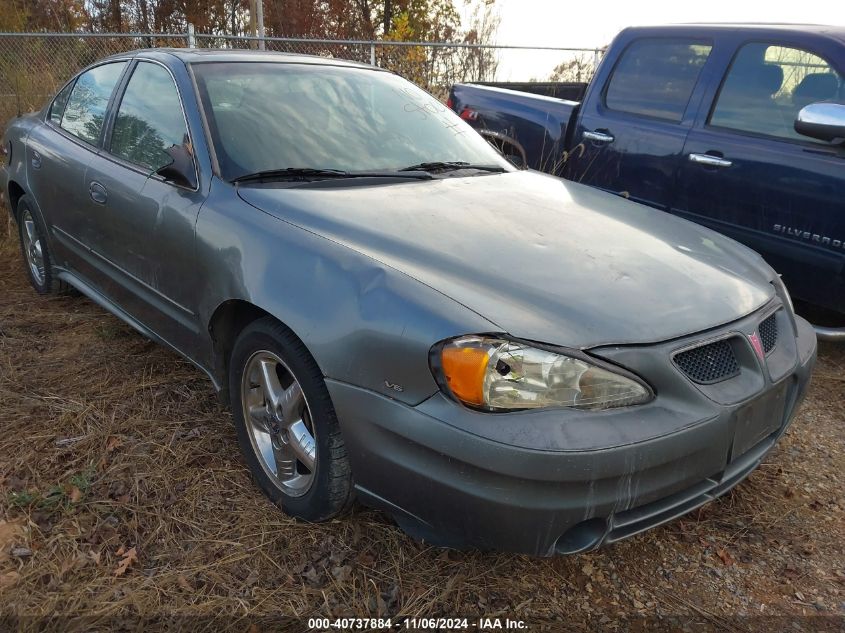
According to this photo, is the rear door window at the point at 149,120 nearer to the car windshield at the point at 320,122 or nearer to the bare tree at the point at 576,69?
the car windshield at the point at 320,122

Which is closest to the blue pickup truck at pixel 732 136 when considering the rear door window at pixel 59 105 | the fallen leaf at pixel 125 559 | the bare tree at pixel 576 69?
the rear door window at pixel 59 105

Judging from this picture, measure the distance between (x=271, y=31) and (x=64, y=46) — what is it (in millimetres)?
14306

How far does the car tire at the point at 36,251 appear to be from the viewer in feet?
13.5

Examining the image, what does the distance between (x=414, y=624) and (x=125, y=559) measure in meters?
0.99

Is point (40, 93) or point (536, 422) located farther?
point (40, 93)

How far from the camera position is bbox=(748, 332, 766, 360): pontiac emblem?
2098 millimetres

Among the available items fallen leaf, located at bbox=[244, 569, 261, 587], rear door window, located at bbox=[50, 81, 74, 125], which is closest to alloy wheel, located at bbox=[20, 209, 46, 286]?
rear door window, located at bbox=[50, 81, 74, 125]

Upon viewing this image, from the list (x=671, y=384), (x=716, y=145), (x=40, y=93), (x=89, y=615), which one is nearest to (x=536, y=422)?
(x=671, y=384)

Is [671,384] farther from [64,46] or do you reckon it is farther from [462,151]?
[64,46]

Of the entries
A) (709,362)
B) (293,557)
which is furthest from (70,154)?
(709,362)

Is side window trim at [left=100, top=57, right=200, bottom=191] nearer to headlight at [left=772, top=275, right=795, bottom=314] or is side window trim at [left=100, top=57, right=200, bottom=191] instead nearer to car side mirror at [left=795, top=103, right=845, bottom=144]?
headlight at [left=772, top=275, right=795, bottom=314]

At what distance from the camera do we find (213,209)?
2.51 metres

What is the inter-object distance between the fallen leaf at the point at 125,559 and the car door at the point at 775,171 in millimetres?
3454

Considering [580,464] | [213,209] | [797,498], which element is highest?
[213,209]
